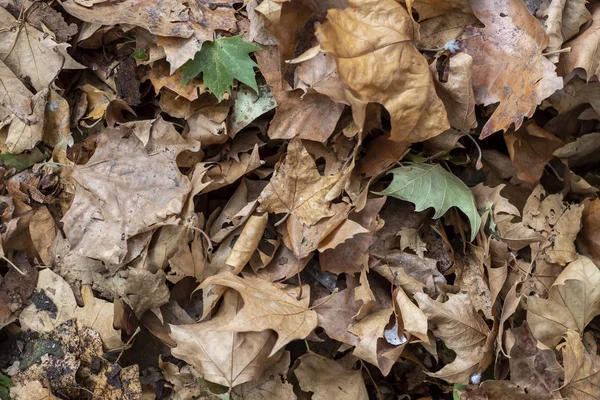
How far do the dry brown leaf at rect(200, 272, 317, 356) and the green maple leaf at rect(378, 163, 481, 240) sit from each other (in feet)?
1.60

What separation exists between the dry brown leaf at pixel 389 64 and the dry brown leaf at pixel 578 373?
0.85m

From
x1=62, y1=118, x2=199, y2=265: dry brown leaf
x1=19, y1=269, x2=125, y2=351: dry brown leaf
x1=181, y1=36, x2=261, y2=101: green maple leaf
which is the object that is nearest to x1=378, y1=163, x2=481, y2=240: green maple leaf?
x1=181, y1=36, x2=261, y2=101: green maple leaf

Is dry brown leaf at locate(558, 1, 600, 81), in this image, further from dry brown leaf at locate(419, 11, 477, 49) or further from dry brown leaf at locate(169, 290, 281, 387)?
dry brown leaf at locate(169, 290, 281, 387)

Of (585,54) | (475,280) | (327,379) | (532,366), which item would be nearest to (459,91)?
(585,54)

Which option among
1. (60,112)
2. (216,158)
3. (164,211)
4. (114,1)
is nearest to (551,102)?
(216,158)

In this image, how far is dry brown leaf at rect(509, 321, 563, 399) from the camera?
190 centimetres

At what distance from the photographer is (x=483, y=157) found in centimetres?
216

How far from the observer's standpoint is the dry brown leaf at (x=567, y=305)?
1.94m

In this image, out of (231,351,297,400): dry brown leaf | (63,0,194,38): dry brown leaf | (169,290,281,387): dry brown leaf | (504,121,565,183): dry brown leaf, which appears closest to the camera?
(169,290,281,387): dry brown leaf

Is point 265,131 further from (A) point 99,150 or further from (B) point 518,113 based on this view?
(B) point 518,113

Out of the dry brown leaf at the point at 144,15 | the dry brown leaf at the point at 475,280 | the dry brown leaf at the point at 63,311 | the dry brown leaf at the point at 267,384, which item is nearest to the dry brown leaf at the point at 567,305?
the dry brown leaf at the point at 475,280

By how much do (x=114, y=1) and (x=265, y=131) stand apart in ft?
2.43

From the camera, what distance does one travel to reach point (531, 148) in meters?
2.17

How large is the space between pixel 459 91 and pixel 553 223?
2.19ft
